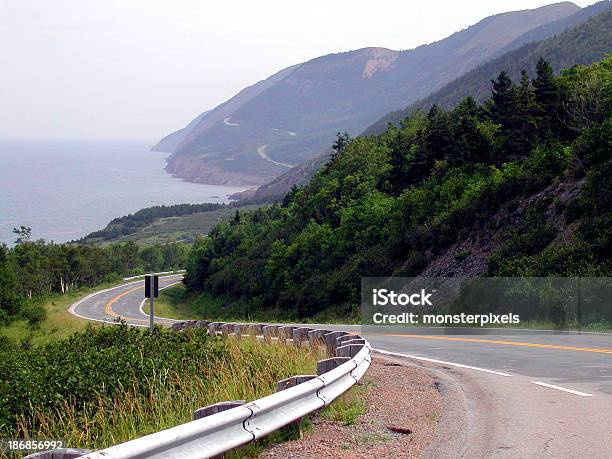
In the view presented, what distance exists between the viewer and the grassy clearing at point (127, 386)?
29.0 feet

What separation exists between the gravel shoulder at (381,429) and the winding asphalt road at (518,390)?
18 cm

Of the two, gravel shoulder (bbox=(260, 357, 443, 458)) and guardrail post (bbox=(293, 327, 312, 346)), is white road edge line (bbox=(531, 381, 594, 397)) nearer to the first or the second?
gravel shoulder (bbox=(260, 357, 443, 458))

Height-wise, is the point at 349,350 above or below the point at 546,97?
below

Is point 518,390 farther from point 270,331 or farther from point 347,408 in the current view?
point 270,331

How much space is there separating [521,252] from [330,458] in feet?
86.0

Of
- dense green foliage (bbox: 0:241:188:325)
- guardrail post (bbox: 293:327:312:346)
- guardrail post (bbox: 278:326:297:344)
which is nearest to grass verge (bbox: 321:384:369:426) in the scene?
guardrail post (bbox: 293:327:312:346)

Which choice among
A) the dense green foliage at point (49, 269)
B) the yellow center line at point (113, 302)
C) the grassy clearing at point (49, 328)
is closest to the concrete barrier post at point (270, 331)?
the grassy clearing at point (49, 328)

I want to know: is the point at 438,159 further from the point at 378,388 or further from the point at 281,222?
the point at 378,388

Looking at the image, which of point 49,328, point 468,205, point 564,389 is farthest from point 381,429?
point 49,328

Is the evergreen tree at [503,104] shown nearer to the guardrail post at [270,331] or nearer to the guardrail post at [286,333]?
the guardrail post at [270,331]

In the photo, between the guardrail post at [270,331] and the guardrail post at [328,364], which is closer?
the guardrail post at [328,364]

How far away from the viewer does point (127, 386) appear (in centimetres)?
1096

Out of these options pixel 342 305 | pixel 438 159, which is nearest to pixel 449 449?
pixel 342 305

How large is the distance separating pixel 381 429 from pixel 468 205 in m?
32.8
